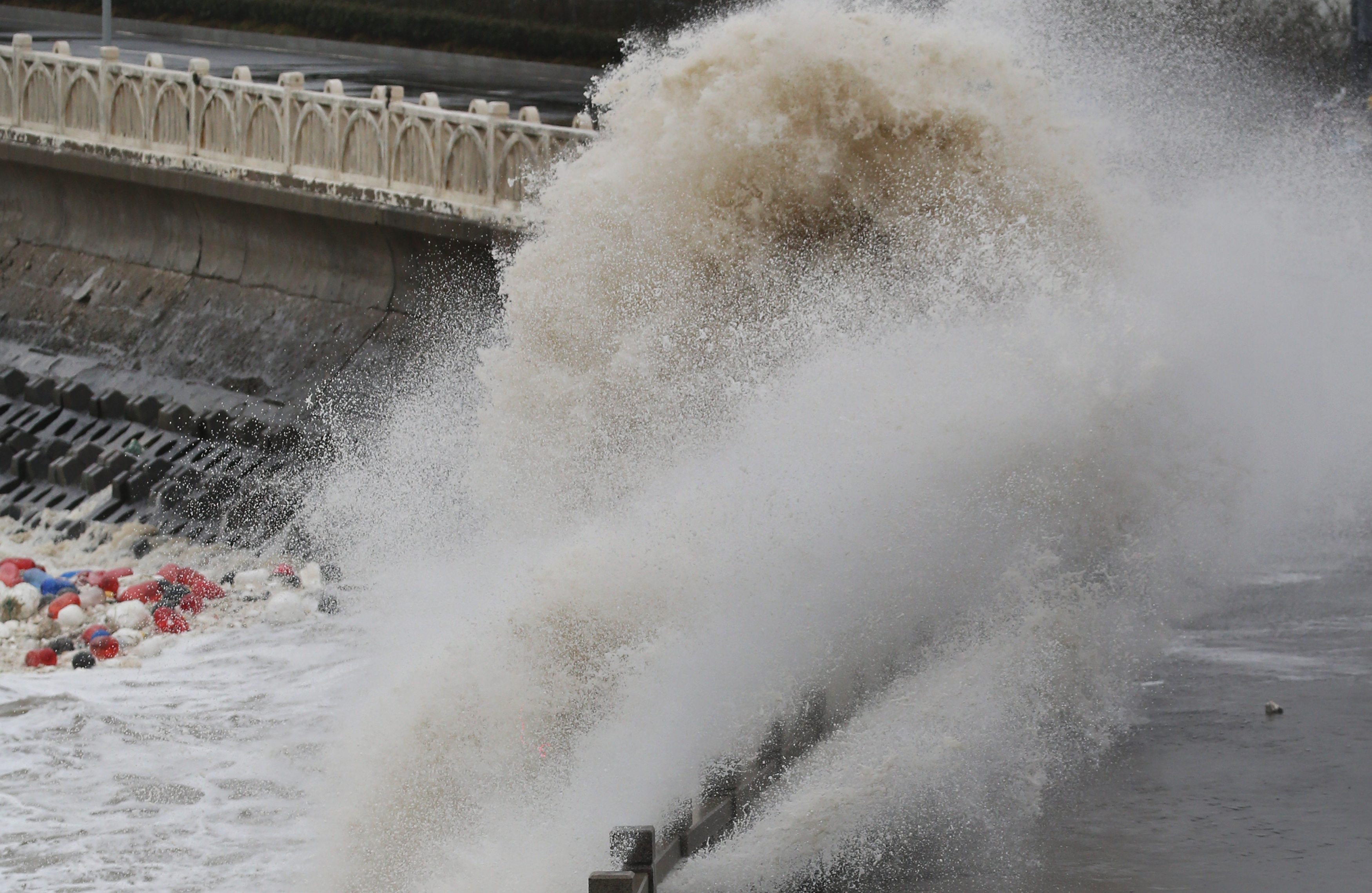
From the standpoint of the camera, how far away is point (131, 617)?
14.2 meters

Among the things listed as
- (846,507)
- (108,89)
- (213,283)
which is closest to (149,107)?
(108,89)

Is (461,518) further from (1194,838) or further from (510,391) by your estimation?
(1194,838)

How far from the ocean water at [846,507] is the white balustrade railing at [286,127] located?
536 cm

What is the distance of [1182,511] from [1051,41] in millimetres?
2541

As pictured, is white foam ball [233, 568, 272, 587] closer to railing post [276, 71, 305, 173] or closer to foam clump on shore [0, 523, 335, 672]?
foam clump on shore [0, 523, 335, 672]

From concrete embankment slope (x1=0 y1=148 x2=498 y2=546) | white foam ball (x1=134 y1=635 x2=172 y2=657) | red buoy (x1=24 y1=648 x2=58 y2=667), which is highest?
concrete embankment slope (x1=0 y1=148 x2=498 y2=546)

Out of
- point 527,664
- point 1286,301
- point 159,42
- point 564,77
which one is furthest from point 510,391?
point 159,42

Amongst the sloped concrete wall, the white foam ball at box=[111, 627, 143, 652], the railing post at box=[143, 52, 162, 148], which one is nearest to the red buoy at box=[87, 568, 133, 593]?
the white foam ball at box=[111, 627, 143, 652]

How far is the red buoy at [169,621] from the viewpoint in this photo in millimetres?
14133

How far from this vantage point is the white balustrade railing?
49.6 feet

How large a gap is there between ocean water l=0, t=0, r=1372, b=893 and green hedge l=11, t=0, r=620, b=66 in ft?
64.6

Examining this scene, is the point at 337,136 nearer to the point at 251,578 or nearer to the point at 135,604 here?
the point at 251,578

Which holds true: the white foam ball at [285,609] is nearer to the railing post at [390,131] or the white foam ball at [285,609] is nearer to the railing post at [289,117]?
the railing post at [390,131]

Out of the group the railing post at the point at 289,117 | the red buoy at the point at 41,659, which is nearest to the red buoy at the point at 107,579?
the red buoy at the point at 41,659
